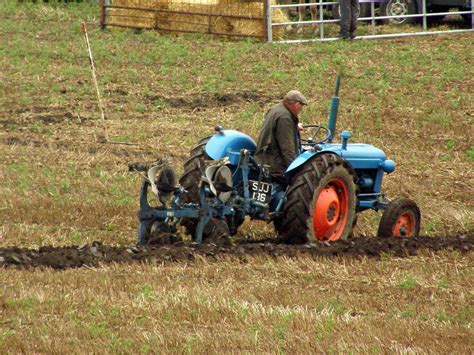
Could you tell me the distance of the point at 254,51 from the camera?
21.2 m

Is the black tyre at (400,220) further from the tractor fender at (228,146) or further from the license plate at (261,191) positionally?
the tractor fender at (228,146)

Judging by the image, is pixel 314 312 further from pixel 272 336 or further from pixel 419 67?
pixel 419 67

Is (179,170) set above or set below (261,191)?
below

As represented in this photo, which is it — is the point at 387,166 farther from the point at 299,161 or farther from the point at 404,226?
the point at 299,161

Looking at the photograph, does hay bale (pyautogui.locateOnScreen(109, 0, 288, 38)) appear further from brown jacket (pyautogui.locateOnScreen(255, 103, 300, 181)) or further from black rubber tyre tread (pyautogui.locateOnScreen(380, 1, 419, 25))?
brown jacket (pyautogui.locateOnScreen(255, 103, 300, 181))

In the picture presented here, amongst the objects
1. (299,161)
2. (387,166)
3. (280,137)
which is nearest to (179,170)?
(387,166)

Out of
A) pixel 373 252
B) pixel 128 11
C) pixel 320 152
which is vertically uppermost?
pixel 128 11

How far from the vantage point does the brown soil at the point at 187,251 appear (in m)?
9.74

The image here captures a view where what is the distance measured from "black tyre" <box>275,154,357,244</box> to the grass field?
64 cm

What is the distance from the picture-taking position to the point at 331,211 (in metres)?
11.3

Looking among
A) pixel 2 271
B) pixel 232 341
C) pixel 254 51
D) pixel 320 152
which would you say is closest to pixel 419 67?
pixel 254 51

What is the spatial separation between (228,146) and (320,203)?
3.33ft

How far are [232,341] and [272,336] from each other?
11.7 inches

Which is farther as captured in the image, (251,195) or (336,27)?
(336,27)
